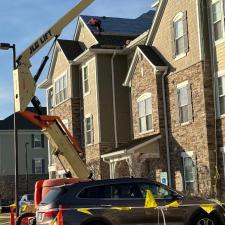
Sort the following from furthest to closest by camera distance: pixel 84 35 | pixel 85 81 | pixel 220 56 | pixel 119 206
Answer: pixel 84 35
pixel 85 81
pixel 220 56
pixel 119 206

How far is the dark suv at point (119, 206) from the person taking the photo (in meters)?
13.8

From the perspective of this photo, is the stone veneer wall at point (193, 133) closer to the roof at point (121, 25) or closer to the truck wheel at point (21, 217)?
the truck wheel at point (21, 217)

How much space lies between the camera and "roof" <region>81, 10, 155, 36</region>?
126ft

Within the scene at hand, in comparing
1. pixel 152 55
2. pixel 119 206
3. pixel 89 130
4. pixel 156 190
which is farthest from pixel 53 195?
pixel 89 130

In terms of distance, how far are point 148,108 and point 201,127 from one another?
516cm

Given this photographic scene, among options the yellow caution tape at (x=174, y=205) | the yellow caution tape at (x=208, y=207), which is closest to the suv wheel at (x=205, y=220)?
the yellow caution tape at (x=208, y=207)

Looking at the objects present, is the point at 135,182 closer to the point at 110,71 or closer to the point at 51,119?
the point at 51,119

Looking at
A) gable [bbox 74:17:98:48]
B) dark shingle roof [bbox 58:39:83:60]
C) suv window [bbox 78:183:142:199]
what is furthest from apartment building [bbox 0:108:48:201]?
suv window [bbox 78:183:142:199]

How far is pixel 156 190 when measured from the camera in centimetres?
1462

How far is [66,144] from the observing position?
19422 millimetres

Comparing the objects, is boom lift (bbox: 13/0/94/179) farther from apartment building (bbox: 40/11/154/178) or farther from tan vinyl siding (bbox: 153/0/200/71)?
apartment building (bbox: 40/11/154/178)

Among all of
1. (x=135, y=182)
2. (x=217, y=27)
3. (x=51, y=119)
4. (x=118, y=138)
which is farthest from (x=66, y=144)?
(x=118, y=138)

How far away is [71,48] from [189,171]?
52.8ft

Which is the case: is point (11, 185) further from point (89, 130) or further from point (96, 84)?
point (96, 84)
